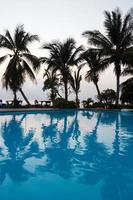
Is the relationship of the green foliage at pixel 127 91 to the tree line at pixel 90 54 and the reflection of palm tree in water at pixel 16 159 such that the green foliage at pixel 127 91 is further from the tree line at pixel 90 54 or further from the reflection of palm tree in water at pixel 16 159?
the reflection of palm tree in water at pixel 16 159

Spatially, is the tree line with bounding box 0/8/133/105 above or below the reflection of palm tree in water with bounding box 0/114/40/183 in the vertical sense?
above

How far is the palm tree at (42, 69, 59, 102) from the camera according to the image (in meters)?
25.5

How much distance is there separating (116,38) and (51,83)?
25.6ft

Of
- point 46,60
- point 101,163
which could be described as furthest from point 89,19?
point 101,163

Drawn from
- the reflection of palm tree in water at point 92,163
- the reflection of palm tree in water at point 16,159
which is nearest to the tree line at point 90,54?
the reflection of palm tree in water at point 16,159

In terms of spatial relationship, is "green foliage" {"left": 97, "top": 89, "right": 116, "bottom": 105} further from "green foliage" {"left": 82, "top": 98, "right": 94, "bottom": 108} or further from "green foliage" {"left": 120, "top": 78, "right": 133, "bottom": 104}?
"green foliage" {"left": 120, "top": 78, "right": 133, "bottom": 104}

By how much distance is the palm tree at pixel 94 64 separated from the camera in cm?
2188

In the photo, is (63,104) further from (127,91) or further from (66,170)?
(66,170)

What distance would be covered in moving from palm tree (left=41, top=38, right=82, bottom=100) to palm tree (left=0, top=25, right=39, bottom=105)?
8.18 ft

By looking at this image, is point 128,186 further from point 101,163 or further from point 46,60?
point 46,60

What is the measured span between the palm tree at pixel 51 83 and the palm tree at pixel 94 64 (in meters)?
3.18

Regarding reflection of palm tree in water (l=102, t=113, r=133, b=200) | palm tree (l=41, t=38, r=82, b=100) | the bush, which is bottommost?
reflection of palm tree in water (l=102, t=113, r=133, b=200)

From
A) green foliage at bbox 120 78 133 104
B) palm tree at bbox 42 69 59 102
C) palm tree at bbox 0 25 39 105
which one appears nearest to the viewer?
palm tree at bbox 0 25 39 105

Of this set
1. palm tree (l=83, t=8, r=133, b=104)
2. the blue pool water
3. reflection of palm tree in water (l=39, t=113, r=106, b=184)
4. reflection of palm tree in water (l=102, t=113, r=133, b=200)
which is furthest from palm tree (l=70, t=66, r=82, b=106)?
reflection of palm tree in water (l=102, t=113, r=133, b=200)
